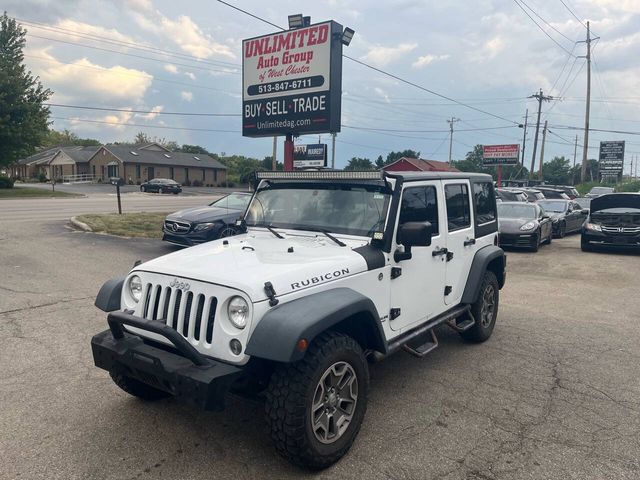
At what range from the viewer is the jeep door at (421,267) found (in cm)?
410

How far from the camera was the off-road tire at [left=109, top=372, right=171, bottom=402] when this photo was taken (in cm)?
386

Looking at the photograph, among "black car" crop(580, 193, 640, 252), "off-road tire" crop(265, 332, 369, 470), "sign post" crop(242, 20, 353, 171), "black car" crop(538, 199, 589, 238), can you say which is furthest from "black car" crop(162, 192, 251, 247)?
"black car" crop(538, 199, 589, 238)

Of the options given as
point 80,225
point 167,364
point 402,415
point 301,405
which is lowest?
point 402,415

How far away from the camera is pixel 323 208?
4328 mm

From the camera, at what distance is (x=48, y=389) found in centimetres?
427

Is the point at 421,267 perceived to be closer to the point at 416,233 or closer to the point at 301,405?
the point at 416,233

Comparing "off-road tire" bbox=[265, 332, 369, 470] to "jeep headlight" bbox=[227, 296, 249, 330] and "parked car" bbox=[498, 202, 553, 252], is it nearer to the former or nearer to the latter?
"jeep headlight" bbox=[227, 296, 249, 330]

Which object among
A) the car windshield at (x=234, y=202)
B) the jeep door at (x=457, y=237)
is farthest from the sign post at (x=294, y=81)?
the jeep door at (x=457, y=237)

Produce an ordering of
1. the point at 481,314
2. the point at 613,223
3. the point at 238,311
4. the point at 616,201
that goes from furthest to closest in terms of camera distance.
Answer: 1. the point at 616,201
2. the point at 613,223
3. the point at 481,314
4. the point at 238,311

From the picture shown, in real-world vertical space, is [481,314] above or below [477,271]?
below

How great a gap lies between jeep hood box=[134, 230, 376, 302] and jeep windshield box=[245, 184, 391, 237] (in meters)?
0.14

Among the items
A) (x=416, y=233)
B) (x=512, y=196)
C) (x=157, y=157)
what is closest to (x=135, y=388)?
(x=416, y=233)

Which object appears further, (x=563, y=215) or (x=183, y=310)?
(x=563, y=215)

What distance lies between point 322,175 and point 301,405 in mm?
2063
